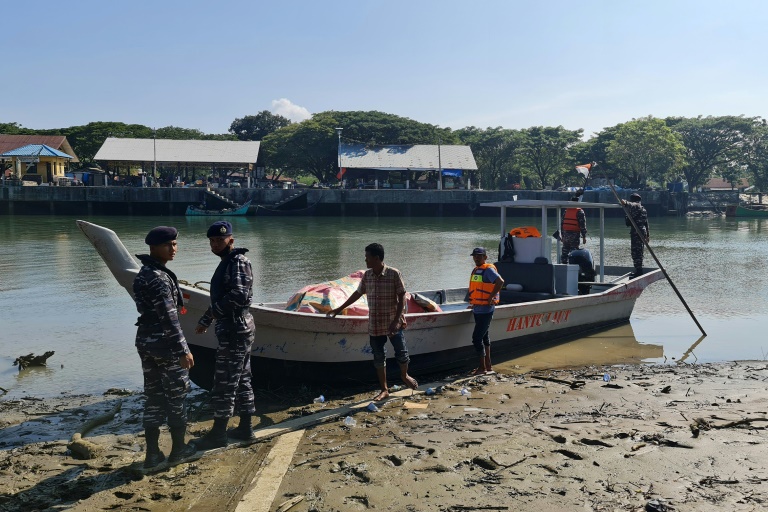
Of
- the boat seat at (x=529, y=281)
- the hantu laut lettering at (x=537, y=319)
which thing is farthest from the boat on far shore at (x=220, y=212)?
the hantu laut lettering at (x=537, y=319)

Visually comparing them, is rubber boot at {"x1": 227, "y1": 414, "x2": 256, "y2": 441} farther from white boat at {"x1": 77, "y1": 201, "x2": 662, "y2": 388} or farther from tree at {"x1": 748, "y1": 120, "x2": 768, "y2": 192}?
tree at {"x1": 748, "y1": 120, "x2": 768, "y2": 192}

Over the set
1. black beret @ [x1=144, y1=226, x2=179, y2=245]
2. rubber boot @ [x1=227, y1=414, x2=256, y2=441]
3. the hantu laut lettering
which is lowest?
rubber boot @ [x1=227, y1=414, x2=256, y2=441]

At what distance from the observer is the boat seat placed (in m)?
10.3

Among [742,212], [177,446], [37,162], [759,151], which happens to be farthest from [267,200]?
→ [759,151]

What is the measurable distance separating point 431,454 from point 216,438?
5.21ft

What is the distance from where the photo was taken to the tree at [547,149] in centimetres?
6750

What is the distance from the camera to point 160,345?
4711mm

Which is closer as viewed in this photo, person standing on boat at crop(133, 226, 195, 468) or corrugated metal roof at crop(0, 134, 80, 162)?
person standing on boat at crop(133, 226, 195, 468)

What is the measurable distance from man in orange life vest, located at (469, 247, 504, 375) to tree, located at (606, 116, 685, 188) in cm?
5724

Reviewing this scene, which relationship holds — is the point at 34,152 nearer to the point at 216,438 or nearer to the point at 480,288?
the point at 480,288

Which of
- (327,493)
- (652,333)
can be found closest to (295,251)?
(652,333)

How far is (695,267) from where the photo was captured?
20.5 meters

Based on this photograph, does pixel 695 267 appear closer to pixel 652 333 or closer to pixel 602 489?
pixel 652 333

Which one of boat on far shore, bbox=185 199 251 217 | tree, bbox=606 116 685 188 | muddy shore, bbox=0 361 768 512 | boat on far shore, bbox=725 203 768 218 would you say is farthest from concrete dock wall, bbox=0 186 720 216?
muddy shore, bbox=0 361 768 512
